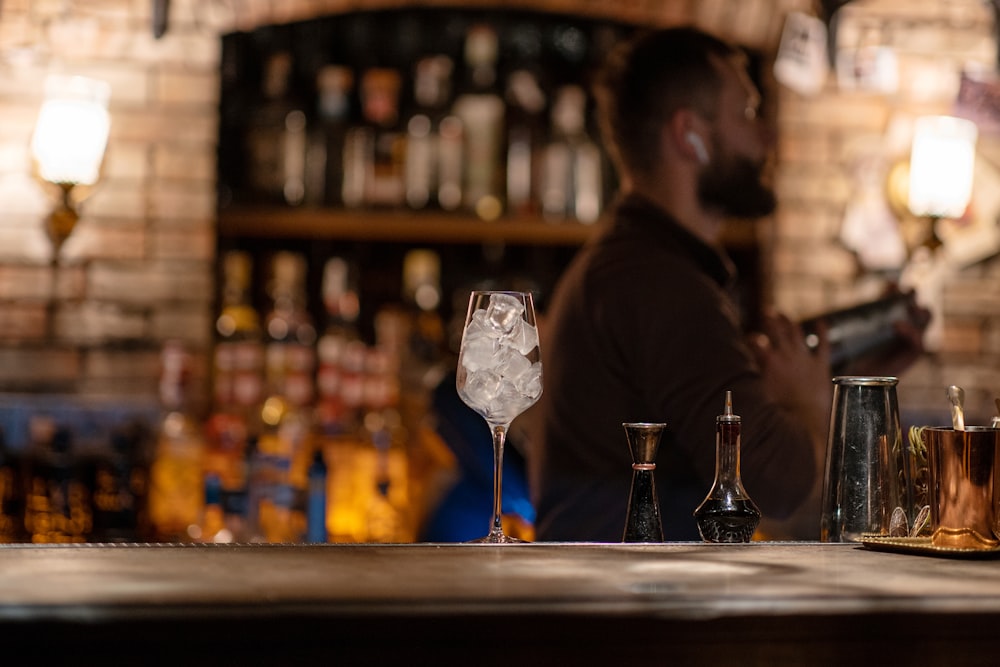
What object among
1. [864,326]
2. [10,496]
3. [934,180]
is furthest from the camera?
[934,180]

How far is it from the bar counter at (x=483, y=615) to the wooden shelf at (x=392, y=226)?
2516 millimetres

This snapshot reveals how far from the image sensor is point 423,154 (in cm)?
373

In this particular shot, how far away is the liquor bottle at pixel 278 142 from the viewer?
3699 millimetres

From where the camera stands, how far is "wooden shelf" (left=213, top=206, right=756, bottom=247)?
3.59 meters

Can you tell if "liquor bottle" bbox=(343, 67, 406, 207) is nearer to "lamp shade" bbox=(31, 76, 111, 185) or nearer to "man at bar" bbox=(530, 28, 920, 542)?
"lamp shade" bbox=(31, 76, 111, 185)

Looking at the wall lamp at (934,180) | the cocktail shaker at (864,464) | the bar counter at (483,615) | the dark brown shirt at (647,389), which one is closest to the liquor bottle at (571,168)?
the wall lamp at (934,180)

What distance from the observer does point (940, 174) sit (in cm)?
359

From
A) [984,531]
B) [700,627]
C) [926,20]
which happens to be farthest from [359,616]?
[926,20]

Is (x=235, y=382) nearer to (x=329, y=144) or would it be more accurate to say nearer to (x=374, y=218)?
(x=374, y=218)

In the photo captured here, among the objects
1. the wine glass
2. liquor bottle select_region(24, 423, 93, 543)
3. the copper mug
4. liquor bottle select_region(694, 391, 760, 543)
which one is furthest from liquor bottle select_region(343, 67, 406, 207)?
the copper mug

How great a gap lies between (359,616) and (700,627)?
0.24 meters

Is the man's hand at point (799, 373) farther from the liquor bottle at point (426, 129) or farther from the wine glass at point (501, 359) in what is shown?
the liquor bottle at point (426, 129)

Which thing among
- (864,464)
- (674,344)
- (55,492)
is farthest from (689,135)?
(55,492)

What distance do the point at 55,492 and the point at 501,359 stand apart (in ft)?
7.06
